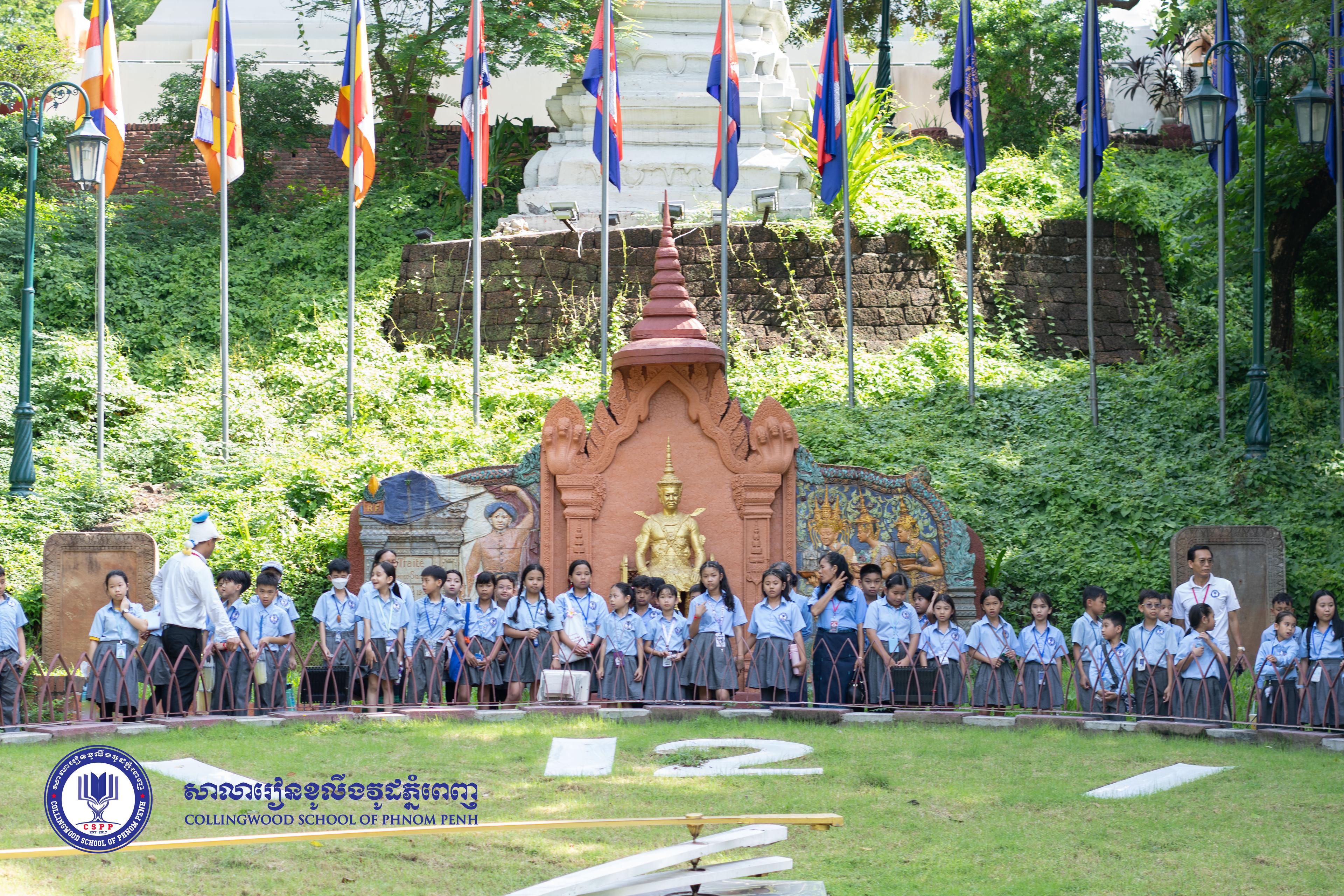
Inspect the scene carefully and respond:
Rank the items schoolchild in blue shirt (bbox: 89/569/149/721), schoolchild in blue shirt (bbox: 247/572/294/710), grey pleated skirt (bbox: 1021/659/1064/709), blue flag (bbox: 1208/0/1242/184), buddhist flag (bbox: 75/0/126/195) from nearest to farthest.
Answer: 1. schoolchild in blue shirt (bbox: 89/569/149/721)
2. schoolchild in blue shirt (bbox: 247/572/294/710)
3. grey pleated skirt (bbox: 1021/659/1064/709)
4. buddhist flag (bbox: 75/0/126/195)
5. blue flag (bbox: 1208/0/1242/184)

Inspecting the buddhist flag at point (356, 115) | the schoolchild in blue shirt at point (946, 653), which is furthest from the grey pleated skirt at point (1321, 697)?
the buddhist flag at point (356, 115)

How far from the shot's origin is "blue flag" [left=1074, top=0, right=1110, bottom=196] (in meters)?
17.9

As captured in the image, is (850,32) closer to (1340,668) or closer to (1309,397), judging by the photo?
(1309,397)

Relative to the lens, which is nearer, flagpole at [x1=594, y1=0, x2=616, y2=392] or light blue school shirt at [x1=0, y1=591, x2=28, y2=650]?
light blue school shirt at [x1=0, y1=591, x2=28, y2=650]

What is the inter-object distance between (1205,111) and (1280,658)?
7.28 metres

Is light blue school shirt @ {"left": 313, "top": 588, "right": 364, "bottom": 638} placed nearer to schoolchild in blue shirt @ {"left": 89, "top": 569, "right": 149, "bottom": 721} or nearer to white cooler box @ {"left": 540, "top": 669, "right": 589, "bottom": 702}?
schoolchild in blue shirt @ {"left": 89, "top": 569, "right": 149, "bottom": 721}

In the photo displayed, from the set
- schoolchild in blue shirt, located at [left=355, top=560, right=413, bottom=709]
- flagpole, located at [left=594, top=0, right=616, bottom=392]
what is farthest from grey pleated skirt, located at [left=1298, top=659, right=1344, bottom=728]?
flagpole, located at [left=594, top=0, right=616, bottom=392]

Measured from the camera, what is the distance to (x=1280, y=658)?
1102cm

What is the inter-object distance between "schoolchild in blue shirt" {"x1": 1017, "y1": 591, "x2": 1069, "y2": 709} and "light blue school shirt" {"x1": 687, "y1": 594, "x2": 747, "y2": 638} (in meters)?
2.32

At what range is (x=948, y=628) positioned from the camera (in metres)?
12.0

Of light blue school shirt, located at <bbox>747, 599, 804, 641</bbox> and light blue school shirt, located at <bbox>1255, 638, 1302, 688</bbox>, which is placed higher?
light blue school shirt, located at <bbox>747, 599, 804, 641</bbox>

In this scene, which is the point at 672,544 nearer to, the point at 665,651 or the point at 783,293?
the point at 665,651

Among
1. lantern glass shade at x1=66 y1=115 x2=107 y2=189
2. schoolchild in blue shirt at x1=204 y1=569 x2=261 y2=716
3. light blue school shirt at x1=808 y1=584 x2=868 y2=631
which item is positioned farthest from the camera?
lantern glass shade at x1=66 y1=115 x2=107 y2=189

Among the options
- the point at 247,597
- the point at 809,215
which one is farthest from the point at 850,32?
the point at 247,597
